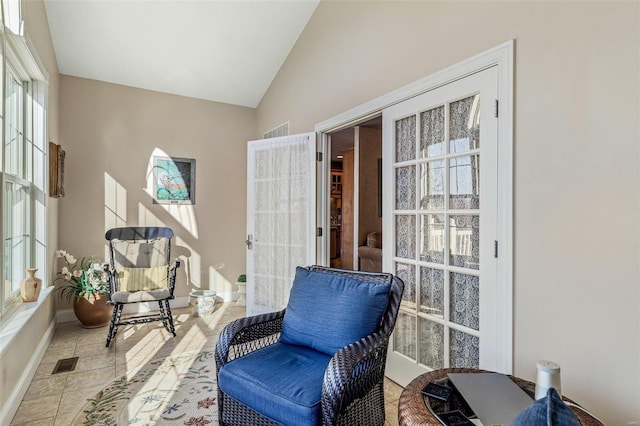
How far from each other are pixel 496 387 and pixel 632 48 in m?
1.45

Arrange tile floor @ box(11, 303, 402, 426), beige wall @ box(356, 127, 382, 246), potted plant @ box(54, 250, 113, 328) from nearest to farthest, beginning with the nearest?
tile floor @ box(11, 303, 402, 426) → potted plant @ box(54, 250, 113, 328) → beige wall @ box(356, 127, 382, 246)

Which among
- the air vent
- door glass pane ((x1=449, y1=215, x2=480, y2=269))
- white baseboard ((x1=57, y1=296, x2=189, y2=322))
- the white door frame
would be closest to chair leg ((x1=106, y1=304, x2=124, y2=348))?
A: white baseboard ((x1=57, y1=296, x2=189, y2=322))

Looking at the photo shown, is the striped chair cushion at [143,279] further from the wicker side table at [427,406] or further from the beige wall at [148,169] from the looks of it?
the wicker side table at [427,406]

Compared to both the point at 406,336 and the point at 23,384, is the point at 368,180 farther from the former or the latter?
the point at 23,384

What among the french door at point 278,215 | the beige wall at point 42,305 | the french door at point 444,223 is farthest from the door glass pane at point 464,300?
the beige wall at point 42,305

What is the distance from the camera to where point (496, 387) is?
1.35 meters

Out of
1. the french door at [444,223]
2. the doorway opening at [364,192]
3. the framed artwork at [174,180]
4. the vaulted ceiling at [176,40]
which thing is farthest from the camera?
the doorway opening at [364,192]

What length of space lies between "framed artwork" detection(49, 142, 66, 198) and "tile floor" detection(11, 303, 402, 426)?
1.44m

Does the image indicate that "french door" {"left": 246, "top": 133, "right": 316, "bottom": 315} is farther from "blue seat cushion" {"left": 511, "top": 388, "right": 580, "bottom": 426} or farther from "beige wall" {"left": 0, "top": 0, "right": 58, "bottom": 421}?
"blue seat cushion" {"left": 511, "top": 388, "right": 580, "bottom": 426}

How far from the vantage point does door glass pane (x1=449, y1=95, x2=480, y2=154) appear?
2020 millimetres

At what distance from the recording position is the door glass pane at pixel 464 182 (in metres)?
2.02

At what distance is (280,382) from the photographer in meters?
1.55

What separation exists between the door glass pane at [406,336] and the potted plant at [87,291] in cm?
295

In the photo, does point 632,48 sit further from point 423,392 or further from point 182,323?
point 182,323
